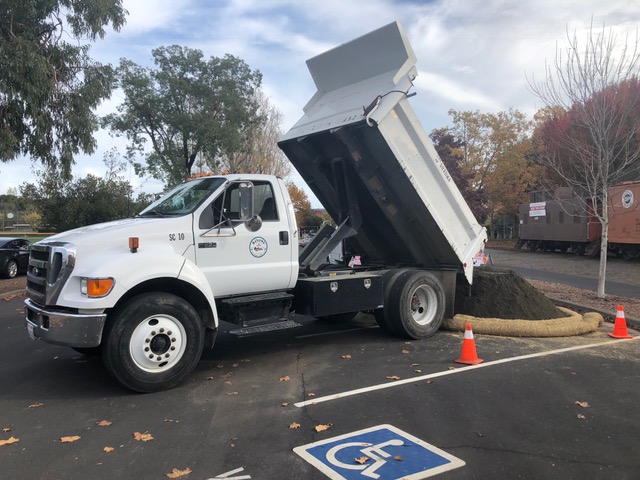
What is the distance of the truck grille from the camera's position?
5039 millimetres

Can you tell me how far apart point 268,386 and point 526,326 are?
4.34 meters

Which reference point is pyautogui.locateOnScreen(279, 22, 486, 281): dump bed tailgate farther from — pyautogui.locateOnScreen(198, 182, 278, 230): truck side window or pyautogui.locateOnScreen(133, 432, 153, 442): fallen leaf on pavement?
pyautogui.locateOnScreen(133, 432, 153, 442): fallen leaf on pavement

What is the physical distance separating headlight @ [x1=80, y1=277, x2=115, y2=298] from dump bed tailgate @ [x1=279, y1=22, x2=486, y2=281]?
3541 millimetres

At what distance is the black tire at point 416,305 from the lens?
739 centimetres

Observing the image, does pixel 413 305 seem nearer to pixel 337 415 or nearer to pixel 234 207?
pixel 234 207

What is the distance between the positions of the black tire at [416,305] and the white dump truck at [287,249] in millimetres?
21

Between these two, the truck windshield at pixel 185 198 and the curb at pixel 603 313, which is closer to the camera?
the truck windshield at pixel 185 198

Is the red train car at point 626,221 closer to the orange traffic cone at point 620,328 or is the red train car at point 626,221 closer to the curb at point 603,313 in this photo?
the curb at point 603,313

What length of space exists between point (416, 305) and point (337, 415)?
11.6ft

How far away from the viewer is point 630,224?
73.3ft

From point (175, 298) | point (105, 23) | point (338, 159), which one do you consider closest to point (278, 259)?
point (175, 298)

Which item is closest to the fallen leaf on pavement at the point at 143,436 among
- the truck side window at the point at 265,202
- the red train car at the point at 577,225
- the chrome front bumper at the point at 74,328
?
the chrome front bumper at the point at 74,328

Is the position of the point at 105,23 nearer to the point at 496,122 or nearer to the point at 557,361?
the point at 557,361

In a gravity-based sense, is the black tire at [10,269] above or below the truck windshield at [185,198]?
below
